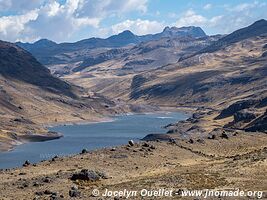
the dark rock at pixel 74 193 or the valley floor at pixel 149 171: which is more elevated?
the dark rock at pixel 74 193

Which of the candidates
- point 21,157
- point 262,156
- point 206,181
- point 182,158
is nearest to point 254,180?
point 206,181

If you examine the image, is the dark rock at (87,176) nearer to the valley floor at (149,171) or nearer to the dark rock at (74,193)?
the valley floor at (149,171)

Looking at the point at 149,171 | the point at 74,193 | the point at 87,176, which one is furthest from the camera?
the point at 149,171

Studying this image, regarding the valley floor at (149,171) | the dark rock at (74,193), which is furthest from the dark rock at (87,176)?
the dark rock at (74,193)

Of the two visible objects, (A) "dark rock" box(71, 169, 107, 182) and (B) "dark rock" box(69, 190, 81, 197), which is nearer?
(B) "dark rock" box(69, 190, 81, 197)

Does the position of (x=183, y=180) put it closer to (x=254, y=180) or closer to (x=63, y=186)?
(x=254, y=180)

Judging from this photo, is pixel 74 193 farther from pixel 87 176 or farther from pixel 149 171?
pixel 149 171

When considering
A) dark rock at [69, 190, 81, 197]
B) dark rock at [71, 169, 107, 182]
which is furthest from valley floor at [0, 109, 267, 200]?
dark rock at [71, 169, 107, 182]

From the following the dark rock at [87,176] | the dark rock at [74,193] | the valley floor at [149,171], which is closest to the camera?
the dark rock at [74,193]

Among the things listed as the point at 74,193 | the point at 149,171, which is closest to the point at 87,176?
the point at 74,193

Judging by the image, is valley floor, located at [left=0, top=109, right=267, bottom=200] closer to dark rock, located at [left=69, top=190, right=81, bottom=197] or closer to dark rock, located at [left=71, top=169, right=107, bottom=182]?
dark rock, located at [left=69, top=190, right=81, bottom=197]

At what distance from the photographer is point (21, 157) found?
169 metres

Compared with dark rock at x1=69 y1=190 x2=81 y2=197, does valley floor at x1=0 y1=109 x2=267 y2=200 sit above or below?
below

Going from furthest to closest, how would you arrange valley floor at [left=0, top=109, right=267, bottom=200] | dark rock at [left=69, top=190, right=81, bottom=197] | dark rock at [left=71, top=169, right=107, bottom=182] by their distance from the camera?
dark rock at [left=71, top=169, right=107, bottom=182] → valley floor at [left=0, top=109, right=267, bottom=200] → dark rock at [left=69, top=190, right=81, bottom=197]
